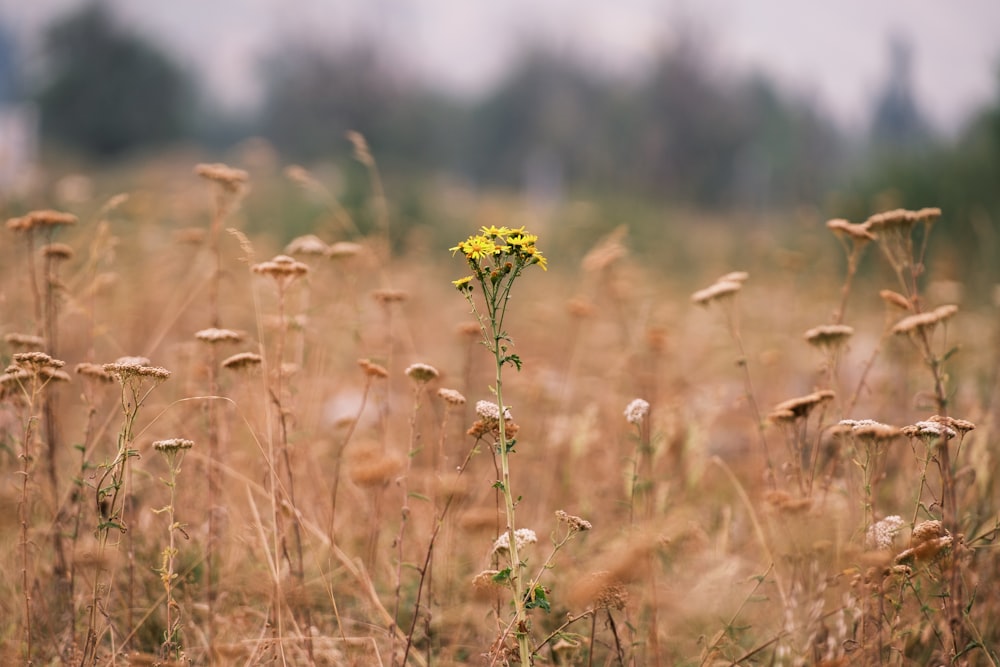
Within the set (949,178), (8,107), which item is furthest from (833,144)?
(8,107)

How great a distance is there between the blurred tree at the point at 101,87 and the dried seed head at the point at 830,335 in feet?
93.5

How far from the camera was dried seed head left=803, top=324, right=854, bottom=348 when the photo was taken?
5.65 ft

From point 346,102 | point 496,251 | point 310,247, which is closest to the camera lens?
point 496,251

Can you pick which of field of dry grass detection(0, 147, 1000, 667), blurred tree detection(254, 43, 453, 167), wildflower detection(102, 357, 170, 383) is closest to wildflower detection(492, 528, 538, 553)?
field of dry grass detection(0, 147, 1000, 667)

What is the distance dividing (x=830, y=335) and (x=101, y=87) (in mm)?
29531

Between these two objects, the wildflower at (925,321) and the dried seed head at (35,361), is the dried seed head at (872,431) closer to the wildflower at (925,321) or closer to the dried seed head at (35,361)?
the wildflower at (925,321)

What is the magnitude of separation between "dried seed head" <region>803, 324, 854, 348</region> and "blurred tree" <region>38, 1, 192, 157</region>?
93.5 feet

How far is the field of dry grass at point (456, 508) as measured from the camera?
58.2 inches

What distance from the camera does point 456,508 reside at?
1.93 m

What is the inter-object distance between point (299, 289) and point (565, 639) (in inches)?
62.7

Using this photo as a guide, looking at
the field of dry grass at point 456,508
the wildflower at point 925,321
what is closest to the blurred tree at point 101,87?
the field of dry grass at point 456,508

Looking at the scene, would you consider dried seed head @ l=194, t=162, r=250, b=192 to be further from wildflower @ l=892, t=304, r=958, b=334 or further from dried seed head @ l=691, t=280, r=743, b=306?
wildflower @ l=892, t=304, r=958, b=334

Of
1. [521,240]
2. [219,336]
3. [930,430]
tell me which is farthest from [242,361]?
[930,430]

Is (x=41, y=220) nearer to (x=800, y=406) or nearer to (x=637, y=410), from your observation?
(x=637, y=410)
